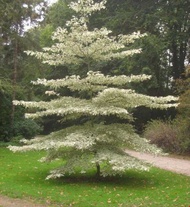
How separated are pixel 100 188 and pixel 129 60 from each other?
56.7ft

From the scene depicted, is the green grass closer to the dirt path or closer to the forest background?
the dirt path

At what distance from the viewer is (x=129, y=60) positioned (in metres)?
27.9

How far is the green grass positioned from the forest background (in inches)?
266

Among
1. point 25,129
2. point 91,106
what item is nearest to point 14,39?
point 25,129

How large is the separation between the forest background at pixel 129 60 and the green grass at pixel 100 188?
22.1 feet

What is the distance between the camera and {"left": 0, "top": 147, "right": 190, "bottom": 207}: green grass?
33.3ft

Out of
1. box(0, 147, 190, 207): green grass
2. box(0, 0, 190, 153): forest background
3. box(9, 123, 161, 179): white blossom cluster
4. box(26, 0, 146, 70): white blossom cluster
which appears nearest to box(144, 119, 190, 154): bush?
box(0, 0, 190, 153): forest background

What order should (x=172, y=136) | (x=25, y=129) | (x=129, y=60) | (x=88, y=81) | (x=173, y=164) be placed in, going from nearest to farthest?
(x=88, y=81)
(x=173, y=164)
(x=172, y=136)
(x=25, y=129)
(x=129, y=60)

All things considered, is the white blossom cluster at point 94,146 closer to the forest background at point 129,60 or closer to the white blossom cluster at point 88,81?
the white blossom cluster at point 88,81

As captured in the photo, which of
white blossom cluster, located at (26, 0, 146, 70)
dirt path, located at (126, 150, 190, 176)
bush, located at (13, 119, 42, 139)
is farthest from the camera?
bush, located at (13, 119, 42, 139)

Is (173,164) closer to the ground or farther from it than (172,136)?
closer to the ground

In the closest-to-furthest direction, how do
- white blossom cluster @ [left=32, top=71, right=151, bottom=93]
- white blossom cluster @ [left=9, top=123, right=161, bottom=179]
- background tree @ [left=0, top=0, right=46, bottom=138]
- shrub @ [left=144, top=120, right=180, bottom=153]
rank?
1. white blossom cluster @ [left=9, top=123, right=161, bottom=179]
2. white blossom cluster @ [left=32, top=71, right=151, bottom=93]
3. shrub @ [left=144, top=120, right=180, bottom=153]
4. background tree @ [left=0, top=0, right=46, bottom=138]

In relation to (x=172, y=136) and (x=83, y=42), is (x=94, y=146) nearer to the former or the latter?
(x=83, y=42)

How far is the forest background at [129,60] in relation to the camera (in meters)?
21.8
